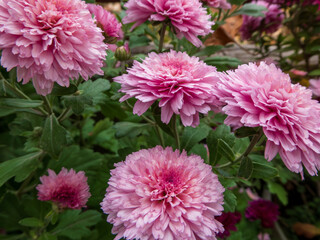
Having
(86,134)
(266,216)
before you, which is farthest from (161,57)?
(266,216)

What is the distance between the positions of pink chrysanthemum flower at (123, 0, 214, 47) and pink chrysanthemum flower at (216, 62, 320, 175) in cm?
23

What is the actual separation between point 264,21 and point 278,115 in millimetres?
1074

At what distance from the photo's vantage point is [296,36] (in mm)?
1381

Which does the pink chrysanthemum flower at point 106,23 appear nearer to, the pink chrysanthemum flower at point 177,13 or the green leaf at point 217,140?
the pink chrysanthemum flower at point 177,13

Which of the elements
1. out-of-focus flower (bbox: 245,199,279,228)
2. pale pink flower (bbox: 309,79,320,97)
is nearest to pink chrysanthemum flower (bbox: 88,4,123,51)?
pale pink flower (bbox: 309,79,320,97)

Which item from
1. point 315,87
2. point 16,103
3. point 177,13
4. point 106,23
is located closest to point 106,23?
point 106,23

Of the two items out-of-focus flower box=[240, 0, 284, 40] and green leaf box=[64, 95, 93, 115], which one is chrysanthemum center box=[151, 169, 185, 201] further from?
out-of-focus flower box=[240, 0, 284, 40]

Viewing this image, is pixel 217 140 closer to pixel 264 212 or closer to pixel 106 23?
pixel 106 23

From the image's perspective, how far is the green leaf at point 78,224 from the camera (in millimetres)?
833

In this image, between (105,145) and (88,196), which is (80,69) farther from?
(105,145)

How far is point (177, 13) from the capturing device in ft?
2.09

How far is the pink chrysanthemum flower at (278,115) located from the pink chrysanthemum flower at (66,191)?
17.4 inches

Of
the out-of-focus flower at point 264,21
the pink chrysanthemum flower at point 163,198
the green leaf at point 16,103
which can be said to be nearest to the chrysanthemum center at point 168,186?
the pink chrysanthemum flower at point 163,198

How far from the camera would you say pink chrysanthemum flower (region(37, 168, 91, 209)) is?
2.35 ft
